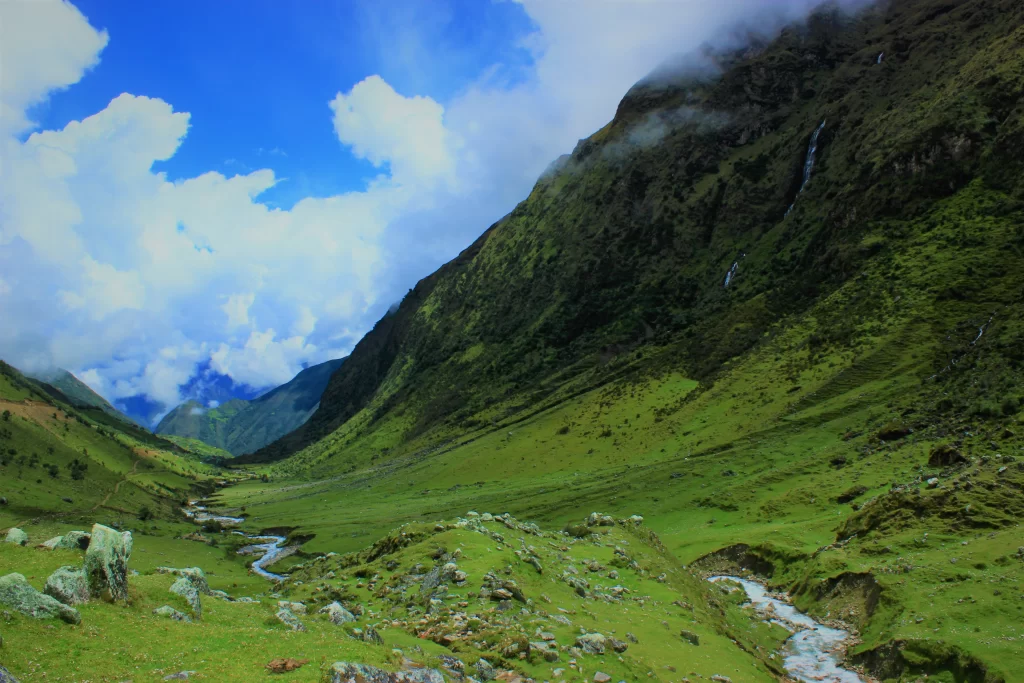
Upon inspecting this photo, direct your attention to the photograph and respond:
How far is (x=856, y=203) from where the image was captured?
A: 170 meters

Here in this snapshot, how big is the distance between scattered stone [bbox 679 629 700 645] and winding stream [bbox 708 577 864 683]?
22.4 feet

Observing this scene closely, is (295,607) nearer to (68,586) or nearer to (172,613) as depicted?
(172,613)

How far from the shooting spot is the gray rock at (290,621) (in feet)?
72.1

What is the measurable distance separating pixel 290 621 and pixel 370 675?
27.4ft

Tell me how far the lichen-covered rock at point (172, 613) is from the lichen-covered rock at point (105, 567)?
1.14 metres

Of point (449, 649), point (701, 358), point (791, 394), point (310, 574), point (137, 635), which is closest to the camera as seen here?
point (137, 635)

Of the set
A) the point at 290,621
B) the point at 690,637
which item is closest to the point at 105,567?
the point at 290,621

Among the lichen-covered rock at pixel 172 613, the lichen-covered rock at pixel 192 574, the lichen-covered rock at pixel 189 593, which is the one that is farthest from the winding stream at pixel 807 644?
the lichen-covered rock at pixel 192 574

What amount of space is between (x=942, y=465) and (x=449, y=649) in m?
60.6

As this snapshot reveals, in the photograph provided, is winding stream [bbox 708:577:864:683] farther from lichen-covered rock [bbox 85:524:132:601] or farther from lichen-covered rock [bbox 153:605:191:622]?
lichen-covered rock [bbox 85:524:132:601]

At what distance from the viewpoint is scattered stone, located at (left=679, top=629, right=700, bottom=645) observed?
95.8 feet

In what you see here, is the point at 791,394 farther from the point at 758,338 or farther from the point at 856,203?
the point at 856,203

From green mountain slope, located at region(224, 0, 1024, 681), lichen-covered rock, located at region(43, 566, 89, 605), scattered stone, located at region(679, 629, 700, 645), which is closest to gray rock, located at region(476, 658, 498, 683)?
lichen-covered rock, located at region(43, 566, 89, 605)

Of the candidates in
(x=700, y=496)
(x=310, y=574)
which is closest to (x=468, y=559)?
(x=310, y=574)
